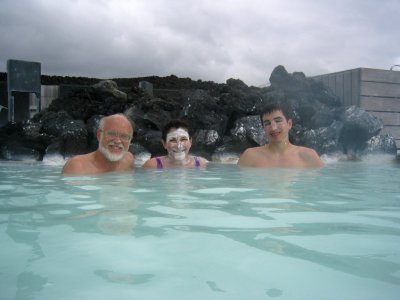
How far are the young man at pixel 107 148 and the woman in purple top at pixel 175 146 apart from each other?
604 mm

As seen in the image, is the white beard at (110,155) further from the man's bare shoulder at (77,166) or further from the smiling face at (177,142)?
the smiling face at (177,142)

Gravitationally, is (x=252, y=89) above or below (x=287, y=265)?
above

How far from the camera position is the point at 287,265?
5.05 feet

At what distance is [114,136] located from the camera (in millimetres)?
5027

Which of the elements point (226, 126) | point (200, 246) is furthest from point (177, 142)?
point (226, 126)

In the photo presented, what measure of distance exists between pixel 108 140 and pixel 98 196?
184 cm

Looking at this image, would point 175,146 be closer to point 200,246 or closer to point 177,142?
point 177,142

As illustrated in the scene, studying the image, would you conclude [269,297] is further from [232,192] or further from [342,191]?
[342,191]

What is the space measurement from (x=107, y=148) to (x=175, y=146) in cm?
98

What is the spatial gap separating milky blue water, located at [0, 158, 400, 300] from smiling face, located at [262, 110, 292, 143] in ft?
7.60

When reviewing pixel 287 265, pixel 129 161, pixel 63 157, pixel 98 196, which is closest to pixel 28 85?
pixel 63 157

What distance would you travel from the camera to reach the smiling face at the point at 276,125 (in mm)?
5613

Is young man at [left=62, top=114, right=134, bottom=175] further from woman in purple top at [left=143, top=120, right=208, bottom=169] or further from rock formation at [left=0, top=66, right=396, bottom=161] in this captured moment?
rock formation at [left=0, top=66, right=396, bottom=161]

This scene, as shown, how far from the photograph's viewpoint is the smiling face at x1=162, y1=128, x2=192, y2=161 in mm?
5520
